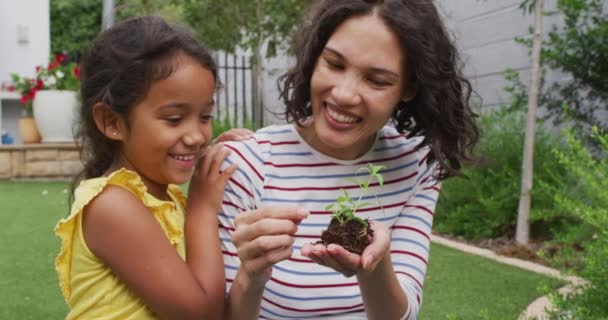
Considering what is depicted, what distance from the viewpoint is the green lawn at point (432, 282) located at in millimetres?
4195

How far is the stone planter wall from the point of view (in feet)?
32.9

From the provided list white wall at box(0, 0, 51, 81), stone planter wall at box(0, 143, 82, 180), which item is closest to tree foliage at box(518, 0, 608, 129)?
stone planter wall at box(0, 143, 82, 180)

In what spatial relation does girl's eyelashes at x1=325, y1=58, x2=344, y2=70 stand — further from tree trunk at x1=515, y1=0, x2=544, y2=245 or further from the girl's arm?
tree trunk at x1=515, y1=0, x2=544, y2=245

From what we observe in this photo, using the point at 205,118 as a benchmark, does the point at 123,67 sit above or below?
above

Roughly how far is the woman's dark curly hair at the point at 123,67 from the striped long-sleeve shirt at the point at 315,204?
0.29 metres

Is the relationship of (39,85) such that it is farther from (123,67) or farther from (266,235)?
(266,235)

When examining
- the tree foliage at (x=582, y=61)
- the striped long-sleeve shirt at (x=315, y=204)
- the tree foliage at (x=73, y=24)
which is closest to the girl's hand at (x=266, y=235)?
the striped long-sleeve shirt at (x=315, y=204)

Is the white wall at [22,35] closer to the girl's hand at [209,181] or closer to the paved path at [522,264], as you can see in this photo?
the paved path at [522,264]

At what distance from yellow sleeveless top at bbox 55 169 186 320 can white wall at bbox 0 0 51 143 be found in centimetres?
2246

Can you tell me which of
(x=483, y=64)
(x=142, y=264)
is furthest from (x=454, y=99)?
(x=483, y=64)

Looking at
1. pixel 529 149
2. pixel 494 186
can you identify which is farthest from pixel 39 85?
pixel 529 149

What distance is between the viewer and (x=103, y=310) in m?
1.94

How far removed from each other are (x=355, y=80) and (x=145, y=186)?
0.61 metres

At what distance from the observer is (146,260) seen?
1910 millimetres
